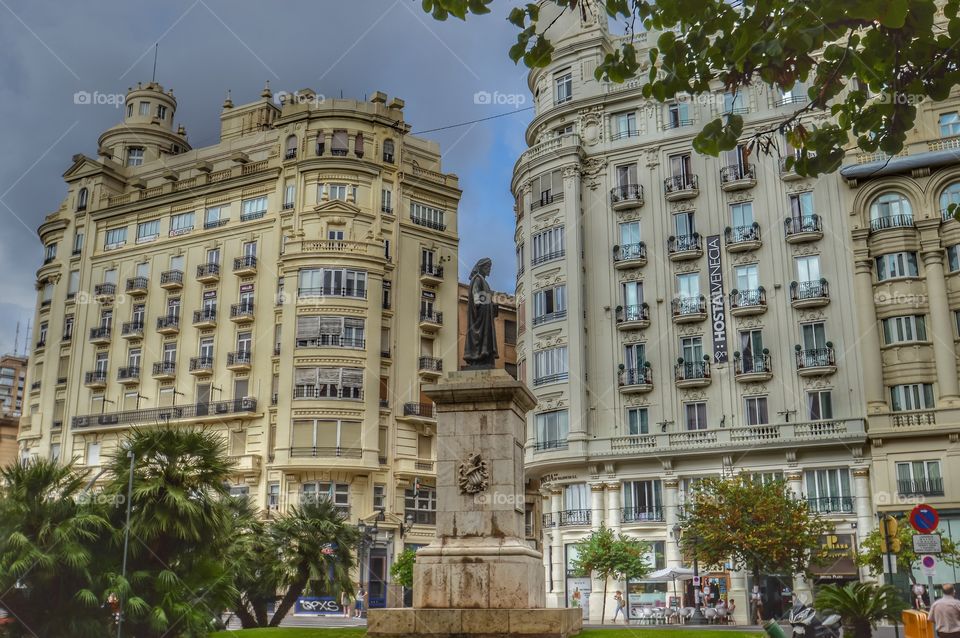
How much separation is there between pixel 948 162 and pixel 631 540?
24.0 meters

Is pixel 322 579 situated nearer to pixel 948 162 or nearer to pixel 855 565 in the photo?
pixel 855 565

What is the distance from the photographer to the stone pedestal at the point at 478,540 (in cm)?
1653

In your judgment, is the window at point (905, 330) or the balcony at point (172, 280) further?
the balcony at point (172, 280)

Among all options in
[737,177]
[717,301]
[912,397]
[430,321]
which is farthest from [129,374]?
[912,397]

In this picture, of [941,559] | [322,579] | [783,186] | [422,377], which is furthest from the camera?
[422,377]

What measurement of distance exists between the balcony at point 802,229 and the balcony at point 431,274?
80.6 ft

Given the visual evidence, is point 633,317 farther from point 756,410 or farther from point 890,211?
point 890,211

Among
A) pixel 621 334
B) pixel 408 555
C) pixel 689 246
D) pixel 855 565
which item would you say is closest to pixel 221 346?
pixel 408 555

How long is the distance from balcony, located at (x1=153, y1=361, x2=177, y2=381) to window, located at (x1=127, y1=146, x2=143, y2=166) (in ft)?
68.3

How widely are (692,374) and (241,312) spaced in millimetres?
29876

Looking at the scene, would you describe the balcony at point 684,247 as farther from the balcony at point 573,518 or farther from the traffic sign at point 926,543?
the traffic sign at point 926,543

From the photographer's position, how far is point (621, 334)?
169ft

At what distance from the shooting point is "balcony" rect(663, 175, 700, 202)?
51.7 m

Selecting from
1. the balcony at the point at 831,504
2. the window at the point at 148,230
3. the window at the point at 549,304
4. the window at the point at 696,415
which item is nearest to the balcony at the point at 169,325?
the window at the point at 148,230
